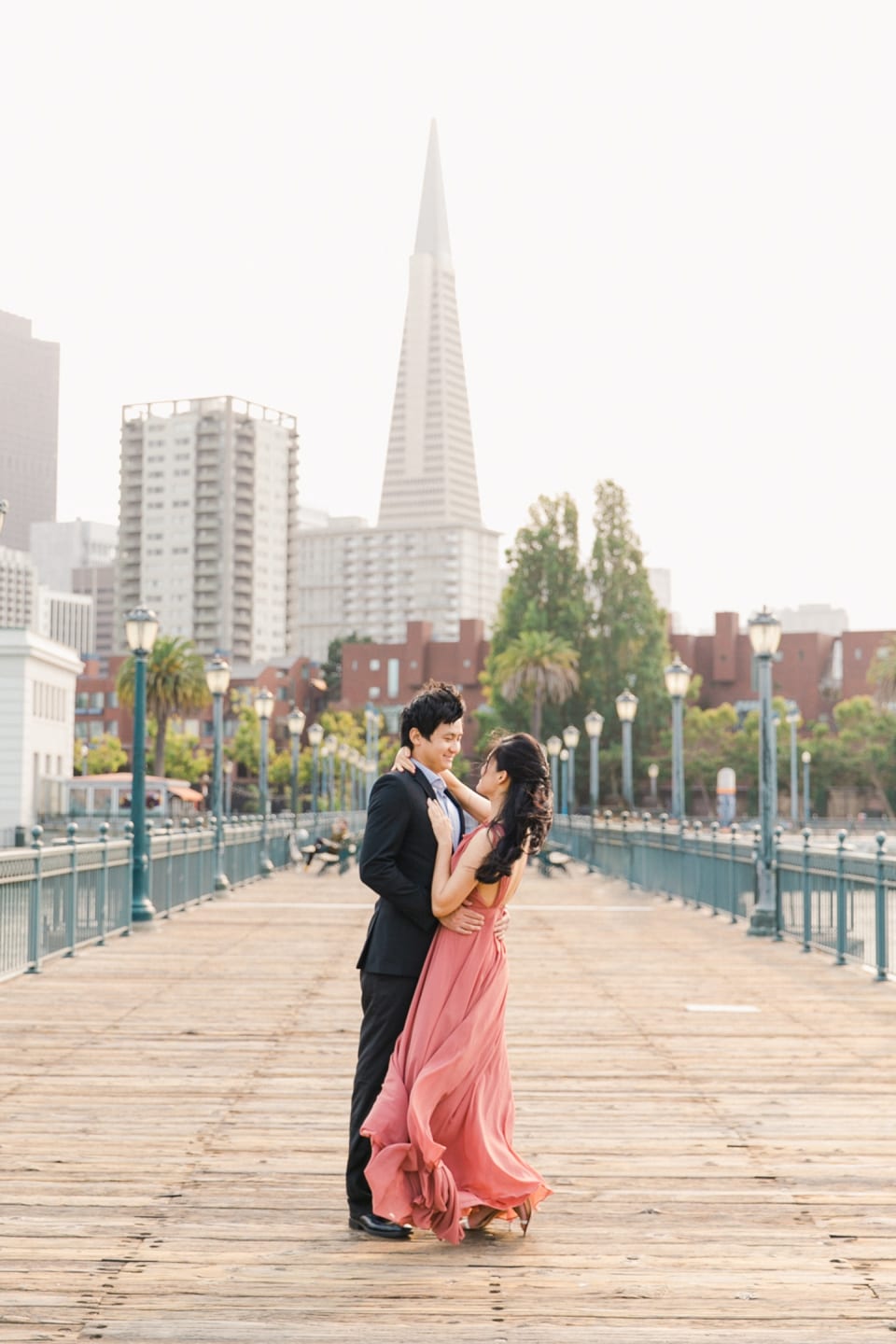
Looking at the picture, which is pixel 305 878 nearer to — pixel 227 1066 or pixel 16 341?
pixel 16 341

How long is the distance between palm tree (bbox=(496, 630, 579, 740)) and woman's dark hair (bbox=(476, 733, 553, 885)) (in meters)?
90.3

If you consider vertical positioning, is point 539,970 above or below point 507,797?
below

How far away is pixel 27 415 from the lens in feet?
52.8

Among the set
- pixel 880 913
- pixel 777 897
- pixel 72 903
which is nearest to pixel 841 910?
pixel 880 913

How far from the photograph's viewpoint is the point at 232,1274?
5.27m

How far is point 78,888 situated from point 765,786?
29.7 feet

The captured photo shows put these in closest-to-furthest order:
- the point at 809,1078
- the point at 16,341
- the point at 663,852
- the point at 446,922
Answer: the point at 446,922 < the point at 809,1078 < the point at 16,341 < the point at 663,852

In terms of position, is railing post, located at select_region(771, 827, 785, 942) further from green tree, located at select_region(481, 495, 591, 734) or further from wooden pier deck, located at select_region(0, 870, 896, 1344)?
green tree, located at select_region(481, 495, 591, 734)

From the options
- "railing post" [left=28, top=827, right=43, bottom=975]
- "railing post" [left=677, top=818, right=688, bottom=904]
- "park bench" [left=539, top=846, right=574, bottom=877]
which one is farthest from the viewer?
"park bench" [left=539, top=846, right=574, bottom=877]

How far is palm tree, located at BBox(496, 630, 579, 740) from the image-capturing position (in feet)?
315

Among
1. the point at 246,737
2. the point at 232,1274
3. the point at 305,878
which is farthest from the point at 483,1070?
the point at 246,737

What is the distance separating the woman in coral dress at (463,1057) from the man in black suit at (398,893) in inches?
4.4

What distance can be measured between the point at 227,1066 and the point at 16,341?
808 cm

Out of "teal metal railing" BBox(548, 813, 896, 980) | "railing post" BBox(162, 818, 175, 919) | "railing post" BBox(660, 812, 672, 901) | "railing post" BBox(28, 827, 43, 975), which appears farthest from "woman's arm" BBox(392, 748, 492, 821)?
"railing post" BBox(660, 812, 672, 901)
